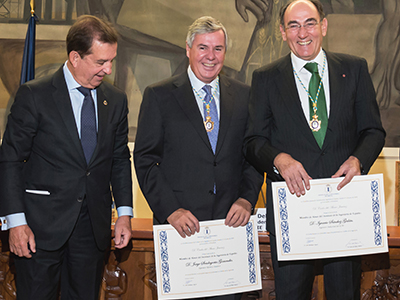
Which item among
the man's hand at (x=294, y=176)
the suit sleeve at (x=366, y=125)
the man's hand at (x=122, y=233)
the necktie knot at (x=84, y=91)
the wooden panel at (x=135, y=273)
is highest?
the necktie knot at (x=84, y=91)

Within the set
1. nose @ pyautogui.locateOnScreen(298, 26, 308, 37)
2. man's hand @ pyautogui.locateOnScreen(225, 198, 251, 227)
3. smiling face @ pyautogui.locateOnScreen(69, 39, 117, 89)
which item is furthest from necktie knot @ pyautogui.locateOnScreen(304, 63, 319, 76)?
smiling face @ pyautogui.locateOnScreen(69, 39, 117, 89)

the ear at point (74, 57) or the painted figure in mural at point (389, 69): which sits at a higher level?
the painted figure in mural at point (389, 69)

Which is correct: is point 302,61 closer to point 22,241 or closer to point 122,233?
point 122,233

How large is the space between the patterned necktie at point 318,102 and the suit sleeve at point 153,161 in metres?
0.76

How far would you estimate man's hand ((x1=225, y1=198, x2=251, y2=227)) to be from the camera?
7.04 ft

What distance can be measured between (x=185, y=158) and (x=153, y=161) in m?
0.16

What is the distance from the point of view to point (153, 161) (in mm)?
2219

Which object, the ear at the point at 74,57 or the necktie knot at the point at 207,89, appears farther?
the necktie knot at the point at 207,89

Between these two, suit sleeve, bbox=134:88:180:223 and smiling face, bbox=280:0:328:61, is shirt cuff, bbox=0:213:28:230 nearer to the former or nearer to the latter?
suit sleeve, bbox=134:88:180:223

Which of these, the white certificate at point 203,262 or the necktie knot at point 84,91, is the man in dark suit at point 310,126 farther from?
the necktie knot at point 84,91

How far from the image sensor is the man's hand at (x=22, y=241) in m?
2.00

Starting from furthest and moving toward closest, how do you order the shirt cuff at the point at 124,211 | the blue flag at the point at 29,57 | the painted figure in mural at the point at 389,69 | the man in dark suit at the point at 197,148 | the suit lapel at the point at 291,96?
1. the painted figure in mural at the point at 389,69
2. the blue flag at the point at 29,57
3. the shirt cuff at the point at 124,211
4. the man in dark suit at the point at 197,148
5. the suit lapel at the point at 291,96

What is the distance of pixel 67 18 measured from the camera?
4.73m

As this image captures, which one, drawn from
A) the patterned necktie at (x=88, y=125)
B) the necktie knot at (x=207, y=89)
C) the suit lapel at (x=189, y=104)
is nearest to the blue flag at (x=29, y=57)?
the patterned necktie at (x=88, y=125)
